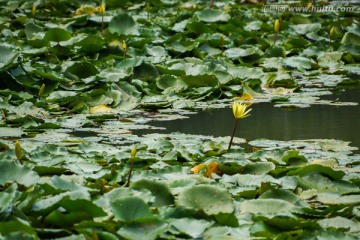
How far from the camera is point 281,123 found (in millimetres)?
4781

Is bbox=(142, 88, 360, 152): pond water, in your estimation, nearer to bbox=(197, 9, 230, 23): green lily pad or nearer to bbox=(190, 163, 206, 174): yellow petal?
bbox=(190, 163, 206, 174): yellow petal

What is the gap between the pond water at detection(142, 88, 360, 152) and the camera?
14.8 feet

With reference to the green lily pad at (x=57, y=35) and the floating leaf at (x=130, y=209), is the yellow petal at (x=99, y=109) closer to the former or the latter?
the green lily pad at (x=57, y=35)

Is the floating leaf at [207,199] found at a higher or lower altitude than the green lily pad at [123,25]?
higher

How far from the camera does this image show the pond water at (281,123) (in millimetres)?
4496

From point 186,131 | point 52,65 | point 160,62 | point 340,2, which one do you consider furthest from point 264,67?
point 340,2

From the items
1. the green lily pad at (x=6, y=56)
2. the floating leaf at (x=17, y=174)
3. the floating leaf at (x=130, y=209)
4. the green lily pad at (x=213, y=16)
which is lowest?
the green lily pad at (x=213, y=16)

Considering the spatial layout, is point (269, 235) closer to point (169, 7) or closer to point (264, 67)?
point (264, 67)

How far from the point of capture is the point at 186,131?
454 centimetres

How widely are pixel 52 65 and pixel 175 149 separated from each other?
2226 millimetres
